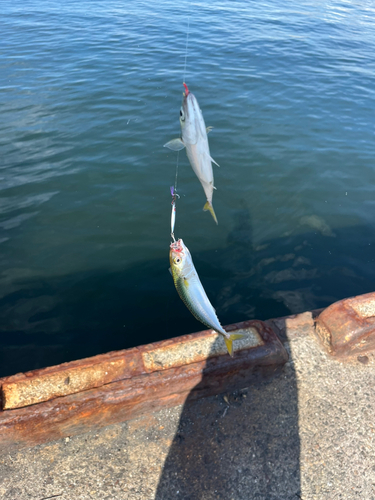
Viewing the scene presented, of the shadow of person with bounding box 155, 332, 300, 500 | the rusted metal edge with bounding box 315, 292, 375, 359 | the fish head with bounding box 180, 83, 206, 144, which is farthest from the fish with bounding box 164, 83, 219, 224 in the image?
the rusted metal edge with bounding box 315, 292, 375, 359

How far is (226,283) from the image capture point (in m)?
6.55

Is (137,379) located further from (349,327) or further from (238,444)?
(349,327)

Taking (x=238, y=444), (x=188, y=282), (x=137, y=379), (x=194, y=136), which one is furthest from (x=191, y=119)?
(x=238, y=444)

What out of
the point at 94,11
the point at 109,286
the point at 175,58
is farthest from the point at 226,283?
the point at 94,11

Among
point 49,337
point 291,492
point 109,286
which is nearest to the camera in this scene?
point 291,492

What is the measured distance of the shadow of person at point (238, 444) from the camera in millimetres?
3393

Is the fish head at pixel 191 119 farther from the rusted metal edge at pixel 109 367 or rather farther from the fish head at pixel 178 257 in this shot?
the rusted metal edge at pixel 109 367

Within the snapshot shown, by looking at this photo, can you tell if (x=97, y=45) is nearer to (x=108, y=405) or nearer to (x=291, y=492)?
(x=108, y=405)

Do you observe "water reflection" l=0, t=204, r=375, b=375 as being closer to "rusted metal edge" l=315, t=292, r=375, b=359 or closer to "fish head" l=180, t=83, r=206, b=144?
"rusted metal edge" l=315, t=292, r=375, b=359

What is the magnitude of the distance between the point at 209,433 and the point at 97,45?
1945 centimetres

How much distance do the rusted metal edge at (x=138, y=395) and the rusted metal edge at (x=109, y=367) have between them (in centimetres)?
5

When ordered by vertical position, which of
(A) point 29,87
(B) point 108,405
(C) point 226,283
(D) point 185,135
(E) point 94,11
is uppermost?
(E) point 94,11

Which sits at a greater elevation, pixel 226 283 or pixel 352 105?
pixel 352 105

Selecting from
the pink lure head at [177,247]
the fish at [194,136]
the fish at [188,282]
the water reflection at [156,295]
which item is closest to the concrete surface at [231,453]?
the fish at [188,282]
